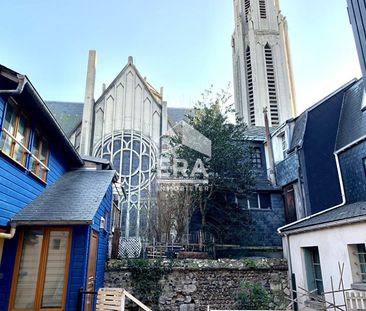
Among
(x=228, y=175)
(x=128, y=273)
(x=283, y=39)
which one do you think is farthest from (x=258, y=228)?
(x=283, y=39)

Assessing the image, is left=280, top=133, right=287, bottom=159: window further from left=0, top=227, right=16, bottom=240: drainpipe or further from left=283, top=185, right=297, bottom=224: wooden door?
left=0, top=227, right=16, bottom=240: drainpipe

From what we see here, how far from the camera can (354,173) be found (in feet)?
28.9

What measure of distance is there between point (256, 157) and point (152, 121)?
23.3 feet

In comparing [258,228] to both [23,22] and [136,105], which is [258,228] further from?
[23,22]

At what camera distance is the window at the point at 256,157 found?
1541 centimetres

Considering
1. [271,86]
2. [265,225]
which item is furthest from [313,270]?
[271,86]

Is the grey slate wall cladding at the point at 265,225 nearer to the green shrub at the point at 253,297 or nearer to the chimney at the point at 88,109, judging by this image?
the green shrub at the point at 253,297

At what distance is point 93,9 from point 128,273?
8.96 m

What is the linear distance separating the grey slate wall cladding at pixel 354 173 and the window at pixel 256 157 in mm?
5978

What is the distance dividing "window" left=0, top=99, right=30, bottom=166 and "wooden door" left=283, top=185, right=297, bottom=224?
1051 centimetres

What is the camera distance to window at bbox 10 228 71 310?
5.47 meters

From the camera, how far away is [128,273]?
8719 mm

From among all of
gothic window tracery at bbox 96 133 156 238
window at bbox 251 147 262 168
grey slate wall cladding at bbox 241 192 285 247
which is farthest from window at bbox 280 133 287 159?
gothic window tracery at bbox 96 133 156 238

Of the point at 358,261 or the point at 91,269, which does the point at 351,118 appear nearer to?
the point at 358,261
